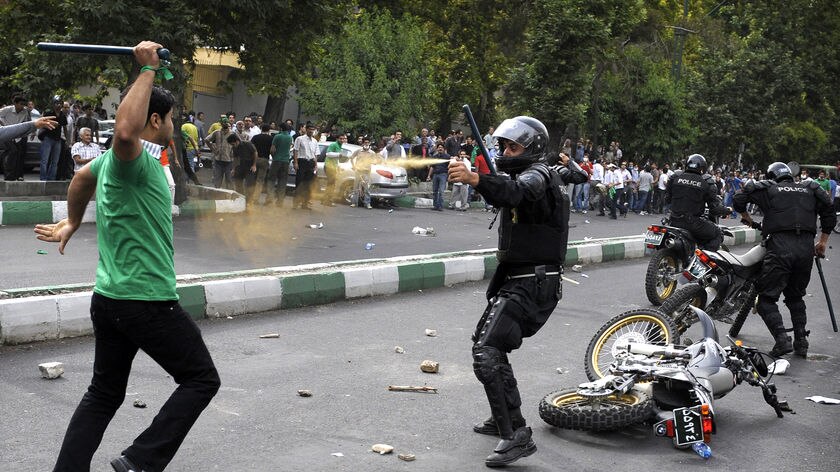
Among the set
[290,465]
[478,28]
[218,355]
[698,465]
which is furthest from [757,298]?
[478,28]

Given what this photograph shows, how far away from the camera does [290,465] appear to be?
4.81 meters

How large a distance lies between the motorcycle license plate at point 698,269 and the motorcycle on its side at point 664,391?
2.65 m

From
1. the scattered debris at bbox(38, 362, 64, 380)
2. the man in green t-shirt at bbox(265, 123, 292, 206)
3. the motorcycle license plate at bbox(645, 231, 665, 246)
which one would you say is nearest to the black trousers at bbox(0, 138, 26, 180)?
the man in green t-shirt at bbox(265, 123, 292, 206)

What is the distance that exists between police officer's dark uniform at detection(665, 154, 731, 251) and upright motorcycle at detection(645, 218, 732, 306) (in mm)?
Answer: 102

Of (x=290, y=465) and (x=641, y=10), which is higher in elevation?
(x=641, y=10)

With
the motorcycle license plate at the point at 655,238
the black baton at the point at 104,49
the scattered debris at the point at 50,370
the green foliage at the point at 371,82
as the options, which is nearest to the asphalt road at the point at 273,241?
the scattered debris at the point at 50,370

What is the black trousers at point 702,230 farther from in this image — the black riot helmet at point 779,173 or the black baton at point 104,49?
the black baton at point 104,49

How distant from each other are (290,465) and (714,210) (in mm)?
7671

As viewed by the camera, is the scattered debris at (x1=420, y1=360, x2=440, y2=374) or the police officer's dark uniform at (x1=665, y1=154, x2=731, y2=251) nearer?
the scattered debris at (x1=420, y1=360, x2=440, y2=374)

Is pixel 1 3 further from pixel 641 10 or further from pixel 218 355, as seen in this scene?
pixel 641 10

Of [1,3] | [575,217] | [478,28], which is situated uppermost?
Answer: [478,28]

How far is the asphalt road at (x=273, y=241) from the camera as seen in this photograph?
11.0 metres

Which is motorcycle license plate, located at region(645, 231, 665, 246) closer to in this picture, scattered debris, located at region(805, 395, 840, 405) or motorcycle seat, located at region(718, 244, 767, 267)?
motorcycle seat, located at region(718, 244, 767, 267)

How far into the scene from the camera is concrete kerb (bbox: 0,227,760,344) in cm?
723
